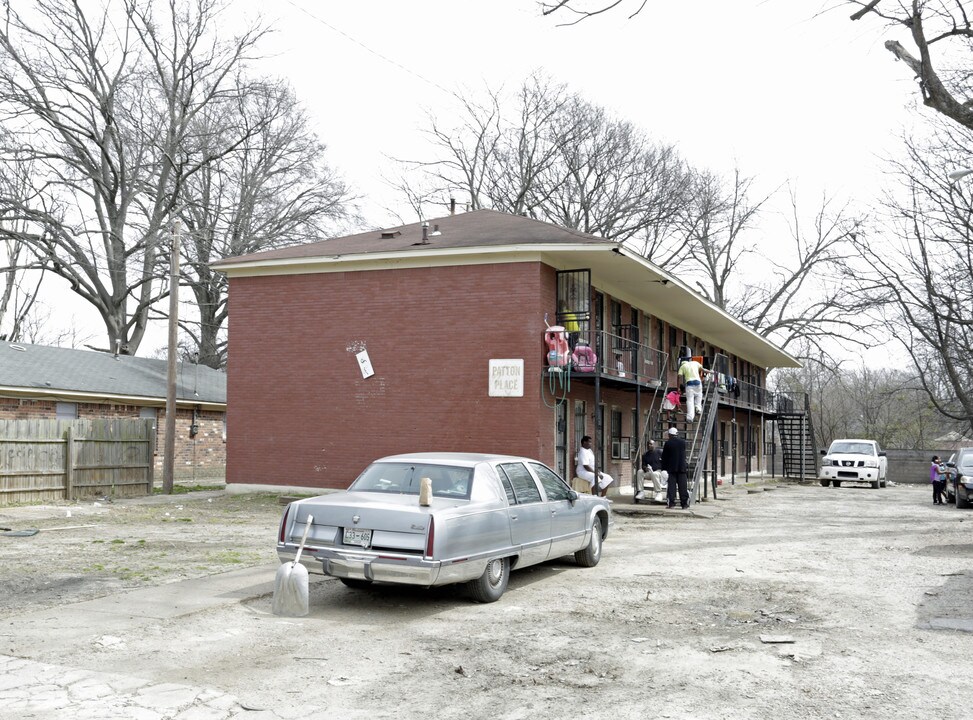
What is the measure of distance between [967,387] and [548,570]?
1390 inches

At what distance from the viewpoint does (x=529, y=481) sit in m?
10.5

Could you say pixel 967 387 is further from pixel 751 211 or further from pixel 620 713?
pixel 620 713

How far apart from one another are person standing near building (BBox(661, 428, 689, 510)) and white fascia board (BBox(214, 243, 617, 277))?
4.50m

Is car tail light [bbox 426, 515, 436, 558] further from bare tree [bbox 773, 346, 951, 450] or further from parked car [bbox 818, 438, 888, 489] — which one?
bare tree [bbox 773, 346, 951, 450]

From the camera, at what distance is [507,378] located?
20938 millimetres

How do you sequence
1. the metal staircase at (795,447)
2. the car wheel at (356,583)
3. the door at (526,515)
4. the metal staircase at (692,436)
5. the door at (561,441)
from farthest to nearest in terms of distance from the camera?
the metal staircase at (795,447) < the metal staircase at (692,436) < the door at (561,441) < the door at (526,515) < the car wheel at (356,583)

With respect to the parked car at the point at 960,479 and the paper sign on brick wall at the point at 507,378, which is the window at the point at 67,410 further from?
the parked car at the point at 960,479

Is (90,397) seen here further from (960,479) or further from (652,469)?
(960,479)

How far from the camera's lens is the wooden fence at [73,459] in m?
20.1

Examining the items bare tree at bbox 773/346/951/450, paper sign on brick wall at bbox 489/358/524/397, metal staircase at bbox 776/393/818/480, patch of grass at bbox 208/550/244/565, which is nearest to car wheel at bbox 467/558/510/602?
patch of grass at bbox 208/550/244/565

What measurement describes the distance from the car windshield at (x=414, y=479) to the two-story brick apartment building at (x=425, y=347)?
10786 mm

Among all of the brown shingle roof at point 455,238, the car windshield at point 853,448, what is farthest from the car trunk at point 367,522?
the car windshield at point 853,448

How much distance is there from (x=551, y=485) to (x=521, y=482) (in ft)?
2.38

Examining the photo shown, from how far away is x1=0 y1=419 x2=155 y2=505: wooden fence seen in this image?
20.1 metres
